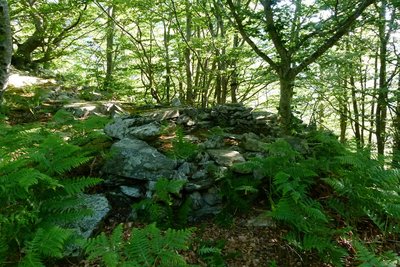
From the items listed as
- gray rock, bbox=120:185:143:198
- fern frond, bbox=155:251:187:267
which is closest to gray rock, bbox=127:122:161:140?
gray rock, bbox=120:185:143:198

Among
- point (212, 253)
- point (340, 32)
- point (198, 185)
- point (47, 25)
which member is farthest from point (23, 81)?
point (340, 32)

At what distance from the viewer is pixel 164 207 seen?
345cm

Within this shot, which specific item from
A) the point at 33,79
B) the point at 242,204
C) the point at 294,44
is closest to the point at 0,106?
the point at 33,79

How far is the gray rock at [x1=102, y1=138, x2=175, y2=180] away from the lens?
12.6 feet

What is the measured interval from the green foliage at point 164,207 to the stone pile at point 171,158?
0.20 metres

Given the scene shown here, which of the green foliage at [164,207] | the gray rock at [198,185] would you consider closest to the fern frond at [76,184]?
the green foliage at [164,207]

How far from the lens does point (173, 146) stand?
429cm

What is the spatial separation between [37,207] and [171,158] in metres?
1.73

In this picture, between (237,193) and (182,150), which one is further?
(182,150)

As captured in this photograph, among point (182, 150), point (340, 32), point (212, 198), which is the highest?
point (340, 32)

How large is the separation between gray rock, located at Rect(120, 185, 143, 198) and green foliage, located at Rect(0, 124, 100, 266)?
67cm

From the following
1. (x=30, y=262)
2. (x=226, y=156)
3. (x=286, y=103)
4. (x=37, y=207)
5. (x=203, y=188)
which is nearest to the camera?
(x=30, y=262)

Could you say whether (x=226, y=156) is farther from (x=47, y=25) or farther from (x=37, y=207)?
(x=47, y=25)

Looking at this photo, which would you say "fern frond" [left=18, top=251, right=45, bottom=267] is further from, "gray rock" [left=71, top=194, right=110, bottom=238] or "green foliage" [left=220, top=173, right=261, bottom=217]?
"green foliage" [left=220, top=173, right=261, bottom=217]
